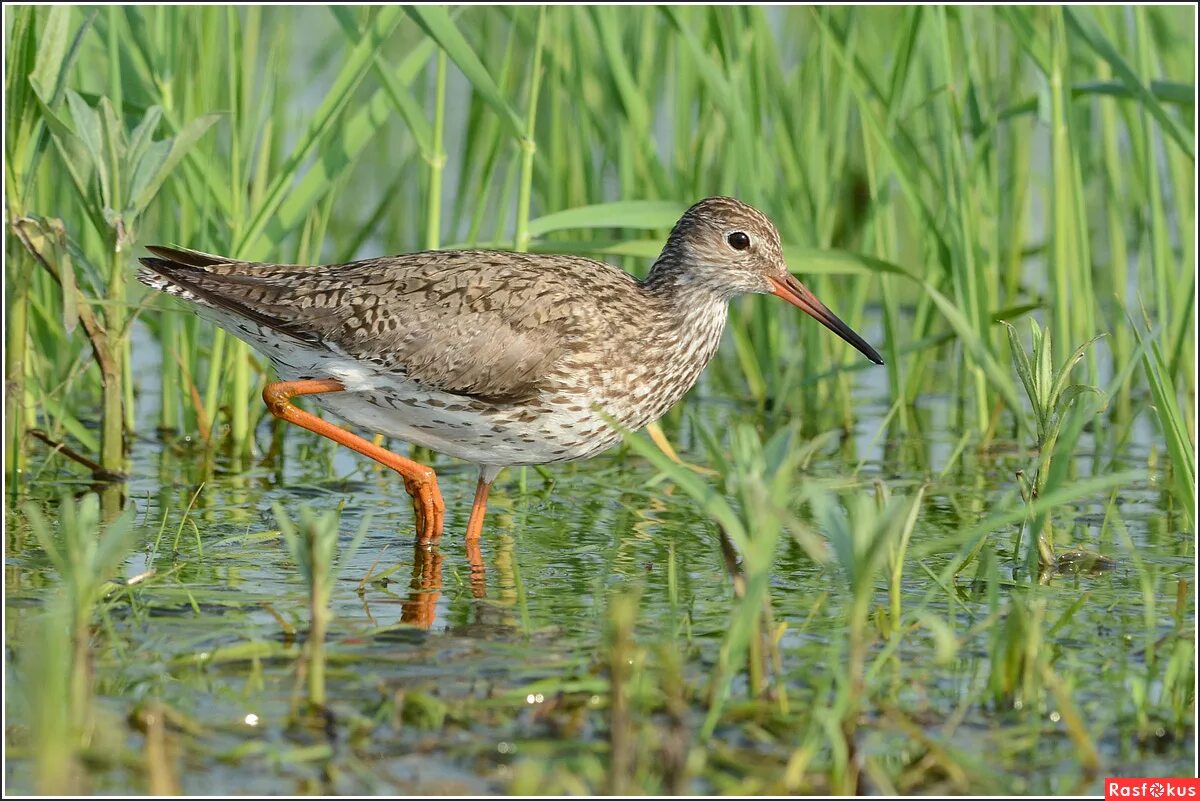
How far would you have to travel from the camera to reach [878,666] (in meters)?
5.82

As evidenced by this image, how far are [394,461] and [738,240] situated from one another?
2.08 m

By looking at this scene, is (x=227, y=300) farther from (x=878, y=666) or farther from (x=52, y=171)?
(x=878, y=666)

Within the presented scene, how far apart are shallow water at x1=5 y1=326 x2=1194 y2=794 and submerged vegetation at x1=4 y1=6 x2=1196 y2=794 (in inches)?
1.0

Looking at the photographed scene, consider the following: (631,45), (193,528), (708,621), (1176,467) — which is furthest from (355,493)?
(1176,467)

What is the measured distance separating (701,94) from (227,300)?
414 cm

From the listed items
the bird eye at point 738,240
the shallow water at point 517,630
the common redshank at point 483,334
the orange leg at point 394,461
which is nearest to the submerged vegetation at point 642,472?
the shallow water at point 517,630

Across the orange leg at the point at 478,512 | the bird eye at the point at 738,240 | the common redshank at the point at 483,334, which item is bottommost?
the orange leg at the point at 478,512

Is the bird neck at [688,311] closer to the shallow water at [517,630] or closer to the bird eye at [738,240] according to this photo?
the bird eye at [738,240]

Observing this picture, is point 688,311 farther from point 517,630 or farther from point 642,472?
point 517,630

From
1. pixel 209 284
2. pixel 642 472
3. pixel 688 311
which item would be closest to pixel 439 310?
pixel 209 284

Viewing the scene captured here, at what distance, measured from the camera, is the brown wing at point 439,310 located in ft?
25.9

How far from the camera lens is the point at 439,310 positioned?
8.02 m

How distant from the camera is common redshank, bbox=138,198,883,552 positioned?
7914mm

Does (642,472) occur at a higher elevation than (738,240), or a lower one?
lower
